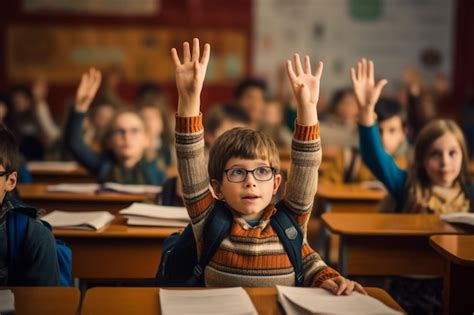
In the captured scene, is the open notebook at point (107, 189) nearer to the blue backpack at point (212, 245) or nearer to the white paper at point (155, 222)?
the white paper at point (155, 222)

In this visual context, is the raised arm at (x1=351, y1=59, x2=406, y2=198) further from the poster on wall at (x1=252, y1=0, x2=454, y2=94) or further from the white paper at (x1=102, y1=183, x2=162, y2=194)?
the poster on wall at (x1=252, y1=0, x2=454, y2=94)

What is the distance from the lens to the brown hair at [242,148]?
2441mm

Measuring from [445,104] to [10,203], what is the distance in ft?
29.1

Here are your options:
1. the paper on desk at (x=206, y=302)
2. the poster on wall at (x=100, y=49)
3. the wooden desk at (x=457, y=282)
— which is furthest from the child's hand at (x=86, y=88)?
the poster on wall at (x=100, y=49)

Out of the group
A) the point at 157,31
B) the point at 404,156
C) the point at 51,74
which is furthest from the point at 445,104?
the point at 404,156

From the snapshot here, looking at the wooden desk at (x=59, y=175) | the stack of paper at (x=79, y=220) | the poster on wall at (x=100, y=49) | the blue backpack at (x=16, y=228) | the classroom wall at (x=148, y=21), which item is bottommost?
the wooden desk at (x=59, y=175)

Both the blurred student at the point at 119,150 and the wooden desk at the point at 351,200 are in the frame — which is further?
the blurred student at the point at 119,150

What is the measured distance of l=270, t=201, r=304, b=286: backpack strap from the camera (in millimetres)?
2406

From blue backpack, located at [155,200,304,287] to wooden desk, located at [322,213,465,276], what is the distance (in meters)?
0.73

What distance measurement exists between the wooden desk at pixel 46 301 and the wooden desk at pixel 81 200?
1.88 m

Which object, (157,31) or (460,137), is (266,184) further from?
(157,31)

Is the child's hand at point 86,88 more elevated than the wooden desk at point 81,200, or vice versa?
the child's hand at point 86,88

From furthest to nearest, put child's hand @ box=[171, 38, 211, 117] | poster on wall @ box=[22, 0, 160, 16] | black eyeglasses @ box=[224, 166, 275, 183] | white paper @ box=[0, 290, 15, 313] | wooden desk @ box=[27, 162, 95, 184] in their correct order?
poster on wall @ box=[22, 0, 160, 16] < wooden desk @ box=[27, 162, 95, 184] < black eyeglasses @ box=[224, 166, 275, 183] < child's hand @ box=[171, 38, 211, 117] < white paper @ box=[0, 290, 15, 313]

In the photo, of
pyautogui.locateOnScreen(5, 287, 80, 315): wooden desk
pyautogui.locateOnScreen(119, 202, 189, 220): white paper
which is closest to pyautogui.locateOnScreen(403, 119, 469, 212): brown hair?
pyautogui.locateOnScreen(119, 202, 189, 220): white paper
